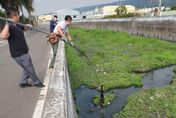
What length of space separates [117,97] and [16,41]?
349 cm

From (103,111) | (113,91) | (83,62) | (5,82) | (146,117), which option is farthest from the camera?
(83,62)

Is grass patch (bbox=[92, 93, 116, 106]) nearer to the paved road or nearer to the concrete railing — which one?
the paved road

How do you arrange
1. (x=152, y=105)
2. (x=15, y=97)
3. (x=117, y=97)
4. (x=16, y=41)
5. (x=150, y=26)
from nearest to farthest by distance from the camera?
(x=15, y=97) → (x=16, y=41) → (x=152, y=105) → (x=117, y=97) → (x=150, y=26)

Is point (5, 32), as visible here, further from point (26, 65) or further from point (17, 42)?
point (26, 65)

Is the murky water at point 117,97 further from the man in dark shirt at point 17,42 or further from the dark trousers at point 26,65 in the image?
the dark trousers at point 26,65

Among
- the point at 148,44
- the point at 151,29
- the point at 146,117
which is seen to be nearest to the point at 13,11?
the point at 146,117

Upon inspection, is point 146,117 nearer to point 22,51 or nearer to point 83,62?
point 22,51

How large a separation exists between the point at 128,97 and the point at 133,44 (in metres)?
14.8

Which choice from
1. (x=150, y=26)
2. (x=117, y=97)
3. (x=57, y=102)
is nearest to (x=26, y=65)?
(x=117, y=97)

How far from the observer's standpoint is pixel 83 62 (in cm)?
1488

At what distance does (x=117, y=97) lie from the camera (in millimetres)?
9594

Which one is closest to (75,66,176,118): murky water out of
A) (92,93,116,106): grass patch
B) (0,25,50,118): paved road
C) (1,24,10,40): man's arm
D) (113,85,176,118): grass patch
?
(92,93,116,106): grass patch

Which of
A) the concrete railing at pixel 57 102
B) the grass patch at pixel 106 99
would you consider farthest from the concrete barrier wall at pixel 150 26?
the concrete railing at pixel 57 102

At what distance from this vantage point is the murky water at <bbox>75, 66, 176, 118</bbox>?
830 centimetres
